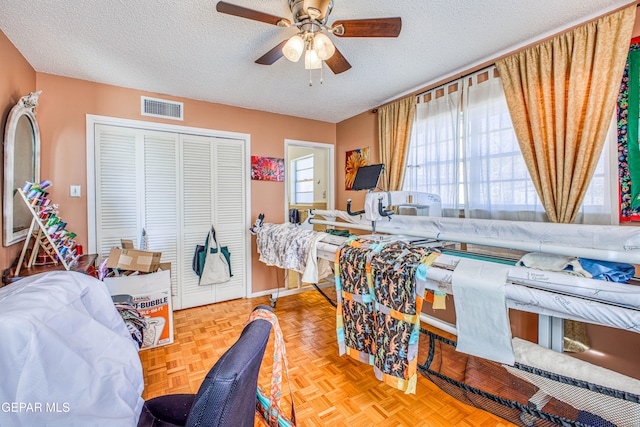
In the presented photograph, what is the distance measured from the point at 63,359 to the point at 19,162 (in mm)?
2224

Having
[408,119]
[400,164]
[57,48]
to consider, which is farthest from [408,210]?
[57,48]

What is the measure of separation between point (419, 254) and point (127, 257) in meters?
2.39

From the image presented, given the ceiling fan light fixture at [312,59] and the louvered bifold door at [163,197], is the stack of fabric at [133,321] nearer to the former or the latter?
the louvered bifold door at [163,197]

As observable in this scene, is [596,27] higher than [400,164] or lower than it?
→ higher

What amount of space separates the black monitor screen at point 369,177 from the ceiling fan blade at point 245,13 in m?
1.47

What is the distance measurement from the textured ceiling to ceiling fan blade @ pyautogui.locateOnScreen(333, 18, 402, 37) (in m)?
0.20

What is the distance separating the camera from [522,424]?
1190mm

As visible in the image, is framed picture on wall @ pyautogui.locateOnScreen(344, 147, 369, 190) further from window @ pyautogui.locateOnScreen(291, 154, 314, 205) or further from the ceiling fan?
the ceiling fan

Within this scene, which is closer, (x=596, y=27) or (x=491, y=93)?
(x=596, y=27)

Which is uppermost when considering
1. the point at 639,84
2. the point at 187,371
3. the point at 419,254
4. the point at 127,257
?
the point at 639,84

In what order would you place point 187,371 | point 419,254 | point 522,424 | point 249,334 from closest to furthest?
point 249,334
point 522,424
point 419,254
point 187,371

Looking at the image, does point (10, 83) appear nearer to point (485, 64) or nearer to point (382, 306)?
point (382, 306)

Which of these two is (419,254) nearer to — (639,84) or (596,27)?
(639,84)

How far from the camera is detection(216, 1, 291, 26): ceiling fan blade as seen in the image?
148 cm
